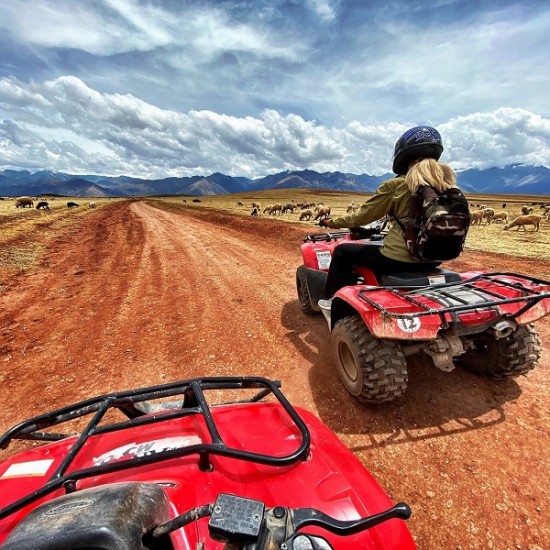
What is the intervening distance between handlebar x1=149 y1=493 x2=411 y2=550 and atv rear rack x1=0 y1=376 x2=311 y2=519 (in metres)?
0.33

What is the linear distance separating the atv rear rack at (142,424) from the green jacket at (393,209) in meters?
2.37

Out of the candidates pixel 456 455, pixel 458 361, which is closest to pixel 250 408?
pixel 456 455

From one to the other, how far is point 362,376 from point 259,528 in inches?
95.7

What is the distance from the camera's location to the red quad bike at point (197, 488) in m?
1.08

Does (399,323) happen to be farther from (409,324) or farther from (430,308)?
(430,308)

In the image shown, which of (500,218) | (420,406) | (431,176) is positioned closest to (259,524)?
(420,406)

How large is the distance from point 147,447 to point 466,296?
3096mm

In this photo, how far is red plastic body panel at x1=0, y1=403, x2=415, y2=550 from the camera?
1.40 meters

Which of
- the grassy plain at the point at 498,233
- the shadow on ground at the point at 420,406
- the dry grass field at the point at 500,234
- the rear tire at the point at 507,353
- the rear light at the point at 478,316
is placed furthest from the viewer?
the grassy plain at the point at 498,233

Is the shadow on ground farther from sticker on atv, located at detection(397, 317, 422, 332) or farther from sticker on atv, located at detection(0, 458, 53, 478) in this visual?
sticker on atv, located at detection(0, 458, 53, 478)

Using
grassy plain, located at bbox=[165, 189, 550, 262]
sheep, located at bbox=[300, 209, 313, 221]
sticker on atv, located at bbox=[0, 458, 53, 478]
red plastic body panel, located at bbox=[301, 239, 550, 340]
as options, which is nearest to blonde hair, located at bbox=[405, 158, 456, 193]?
red plastic body panel, located at bbox=[301, 239, 550, 340]

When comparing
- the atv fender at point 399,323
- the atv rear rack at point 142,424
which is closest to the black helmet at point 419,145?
the atv fender at point 399,323

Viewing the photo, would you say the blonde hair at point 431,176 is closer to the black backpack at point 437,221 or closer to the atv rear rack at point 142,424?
the black backpack at point 437,221

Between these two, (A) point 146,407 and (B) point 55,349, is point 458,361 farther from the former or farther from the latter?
(B) point 55,349
